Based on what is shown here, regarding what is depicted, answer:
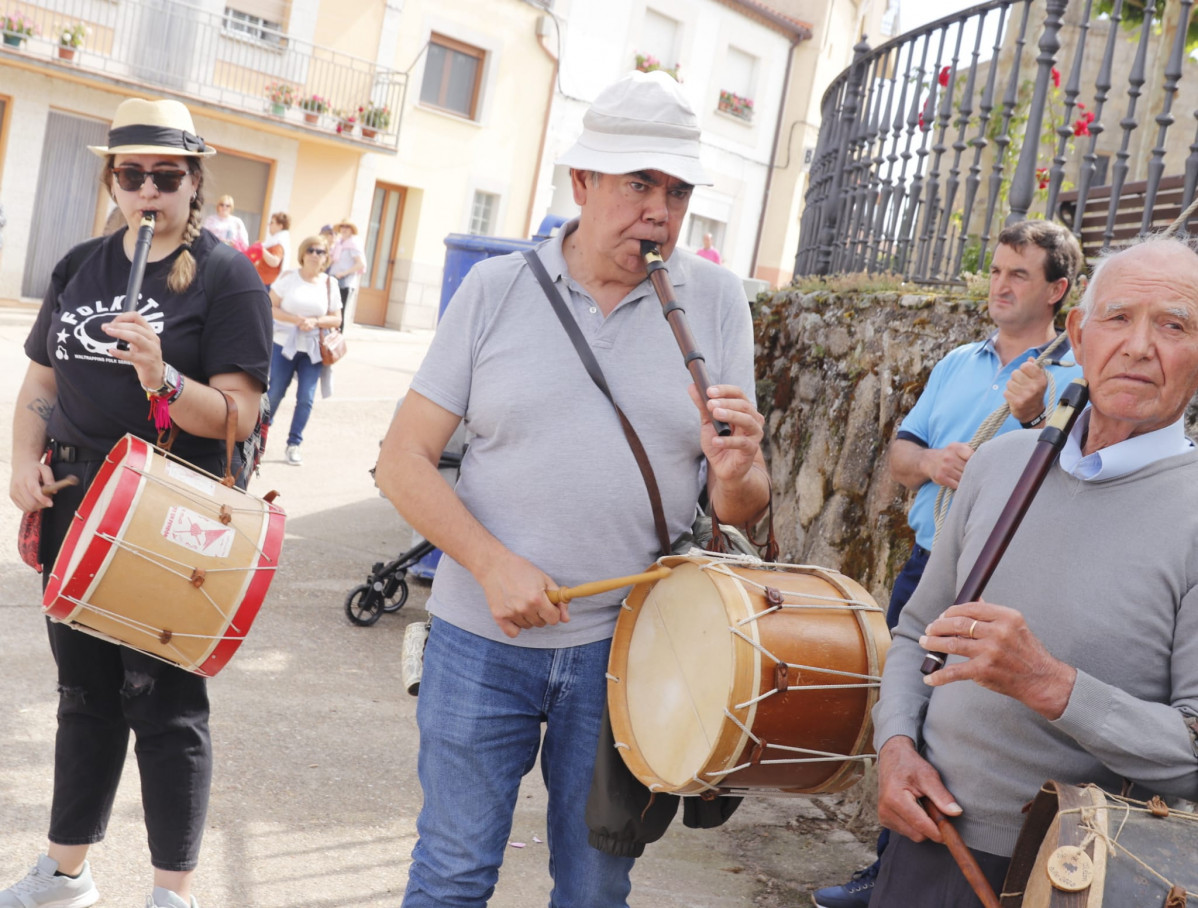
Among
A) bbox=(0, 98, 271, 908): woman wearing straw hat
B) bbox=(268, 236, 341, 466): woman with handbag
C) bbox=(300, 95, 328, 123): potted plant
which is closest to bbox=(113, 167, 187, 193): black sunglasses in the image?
bbox=(0, 98, 271, 908): woman wearing straw hat

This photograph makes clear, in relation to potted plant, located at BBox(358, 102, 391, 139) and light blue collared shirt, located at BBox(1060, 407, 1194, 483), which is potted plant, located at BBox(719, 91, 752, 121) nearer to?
potted plant, located at BBox(358, 102, 391, 139)

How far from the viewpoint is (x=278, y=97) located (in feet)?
64.1

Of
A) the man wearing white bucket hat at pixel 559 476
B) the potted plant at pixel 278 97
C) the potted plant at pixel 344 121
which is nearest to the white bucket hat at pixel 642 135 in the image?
the man wearing white bucket hat at pixel 559 476

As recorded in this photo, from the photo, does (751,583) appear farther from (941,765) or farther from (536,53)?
(536,53)

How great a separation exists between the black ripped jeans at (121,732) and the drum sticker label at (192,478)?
0.57ft

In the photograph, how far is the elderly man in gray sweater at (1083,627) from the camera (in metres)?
1.78

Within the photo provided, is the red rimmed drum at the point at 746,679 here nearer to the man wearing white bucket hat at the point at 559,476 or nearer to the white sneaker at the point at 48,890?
the man wearing white bucket hat at the point at 559,476

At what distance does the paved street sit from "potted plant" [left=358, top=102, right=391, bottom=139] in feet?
51.1

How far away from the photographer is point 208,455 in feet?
10.1

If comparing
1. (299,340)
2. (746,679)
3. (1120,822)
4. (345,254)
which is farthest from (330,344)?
(1120,822)

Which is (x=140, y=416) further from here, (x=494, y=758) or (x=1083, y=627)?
(x=1083, y=627)

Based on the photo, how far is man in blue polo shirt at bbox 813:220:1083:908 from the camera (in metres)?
3.49

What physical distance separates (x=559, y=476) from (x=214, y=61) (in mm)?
18479

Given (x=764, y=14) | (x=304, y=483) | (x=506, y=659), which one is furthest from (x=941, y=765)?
(x=764, y=14)
